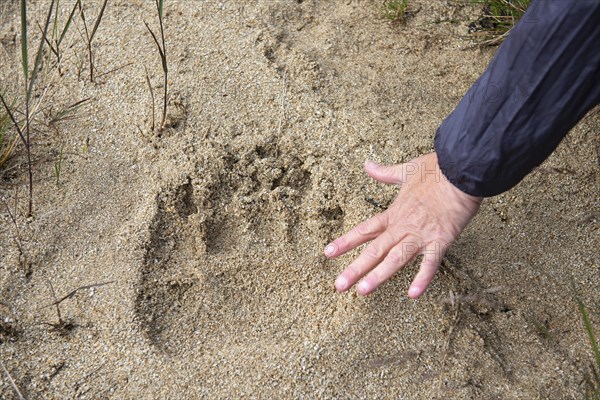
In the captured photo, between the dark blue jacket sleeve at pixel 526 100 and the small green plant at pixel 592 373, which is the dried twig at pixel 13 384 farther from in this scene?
the small green plant at pixel 592 373

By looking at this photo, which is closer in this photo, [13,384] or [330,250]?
[13,384]

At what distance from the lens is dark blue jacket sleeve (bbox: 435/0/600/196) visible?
3.87 ft

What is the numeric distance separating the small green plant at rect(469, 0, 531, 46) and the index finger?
1.01 m

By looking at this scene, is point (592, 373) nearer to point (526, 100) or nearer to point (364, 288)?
point (364, 288)

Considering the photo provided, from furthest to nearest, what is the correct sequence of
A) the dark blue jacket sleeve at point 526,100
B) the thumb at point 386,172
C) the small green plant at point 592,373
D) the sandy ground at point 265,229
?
the thumb at point 386,172
the sandy ground at point 265,229
the small green plant at point 592,373
the dark blue jacket sleeve at point 526,100

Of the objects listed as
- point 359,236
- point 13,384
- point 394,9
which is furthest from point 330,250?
point 394,9

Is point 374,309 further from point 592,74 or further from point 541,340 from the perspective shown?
point 592,74

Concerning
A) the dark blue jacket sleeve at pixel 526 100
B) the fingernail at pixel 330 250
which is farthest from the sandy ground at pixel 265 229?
the dark blue jacket sleeve at pixel 526 100

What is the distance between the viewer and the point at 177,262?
1690mm

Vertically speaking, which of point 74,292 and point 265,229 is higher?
point 74,292

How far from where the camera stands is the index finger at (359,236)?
5.17 feet

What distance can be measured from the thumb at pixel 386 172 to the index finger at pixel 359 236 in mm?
144

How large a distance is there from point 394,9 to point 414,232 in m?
1.11

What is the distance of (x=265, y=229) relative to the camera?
1772 millimetres
